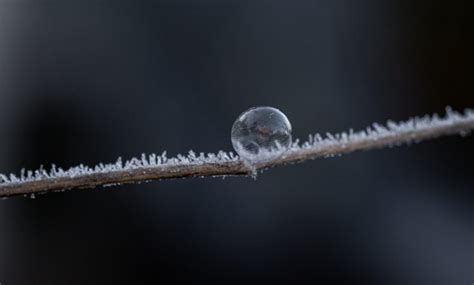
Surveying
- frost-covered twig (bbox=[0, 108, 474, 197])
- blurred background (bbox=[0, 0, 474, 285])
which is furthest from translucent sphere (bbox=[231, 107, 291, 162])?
blurred background (bbox=[0, 0, 474, 285])

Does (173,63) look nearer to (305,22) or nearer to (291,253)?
(305,22)

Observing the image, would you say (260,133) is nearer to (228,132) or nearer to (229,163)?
(229,163)

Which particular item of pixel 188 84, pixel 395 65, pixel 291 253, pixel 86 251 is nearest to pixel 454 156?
pixel 395 65

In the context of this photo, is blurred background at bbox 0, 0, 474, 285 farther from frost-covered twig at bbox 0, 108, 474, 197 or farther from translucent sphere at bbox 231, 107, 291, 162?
frost-covered twig at bbox 0, 108, 474, 197

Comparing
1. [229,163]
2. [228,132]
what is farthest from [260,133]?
[228,132]

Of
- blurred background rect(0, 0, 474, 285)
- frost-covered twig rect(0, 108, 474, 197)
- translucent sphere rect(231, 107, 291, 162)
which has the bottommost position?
frost-covered twig rect(0, 108, 474, 197)

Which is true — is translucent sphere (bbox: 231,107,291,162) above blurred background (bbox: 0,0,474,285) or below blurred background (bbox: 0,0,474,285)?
below
